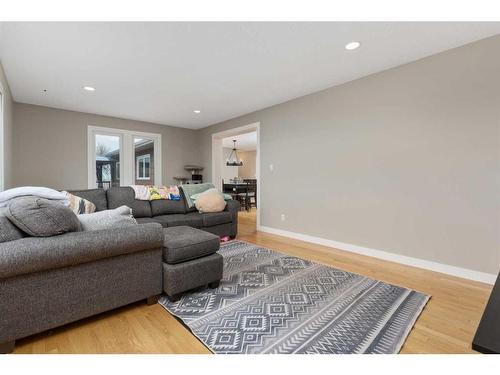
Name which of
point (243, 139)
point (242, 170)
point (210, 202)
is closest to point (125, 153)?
point (210, 202)

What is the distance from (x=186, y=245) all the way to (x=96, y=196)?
1998 mm

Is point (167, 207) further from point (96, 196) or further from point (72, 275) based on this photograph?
point (72, 275)

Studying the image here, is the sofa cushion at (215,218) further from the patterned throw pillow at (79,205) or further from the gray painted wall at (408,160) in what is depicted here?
the patterned throw pillow at (79,205)

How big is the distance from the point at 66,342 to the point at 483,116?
3743mm

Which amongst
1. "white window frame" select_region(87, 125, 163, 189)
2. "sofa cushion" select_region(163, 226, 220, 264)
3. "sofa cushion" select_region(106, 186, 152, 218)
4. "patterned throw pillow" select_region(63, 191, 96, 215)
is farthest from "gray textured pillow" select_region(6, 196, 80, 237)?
"white window frame" select_region(87, 125, 163, 189)

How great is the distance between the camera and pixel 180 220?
318 cm

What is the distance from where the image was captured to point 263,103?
4.10m

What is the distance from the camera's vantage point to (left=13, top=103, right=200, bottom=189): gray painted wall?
407 cm

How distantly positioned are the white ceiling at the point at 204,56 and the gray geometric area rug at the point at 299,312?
7.47 feet

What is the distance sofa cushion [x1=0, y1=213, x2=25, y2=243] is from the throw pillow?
2.28m

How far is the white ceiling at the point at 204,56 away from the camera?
204 cm

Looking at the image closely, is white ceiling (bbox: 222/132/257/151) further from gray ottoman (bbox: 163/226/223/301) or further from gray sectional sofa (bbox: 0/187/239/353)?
gray sectional sofa (bbox: 0/187/239/353)

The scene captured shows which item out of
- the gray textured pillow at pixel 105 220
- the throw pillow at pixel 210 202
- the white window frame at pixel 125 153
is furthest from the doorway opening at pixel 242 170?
the gray textured pillow at pixel 105 220
